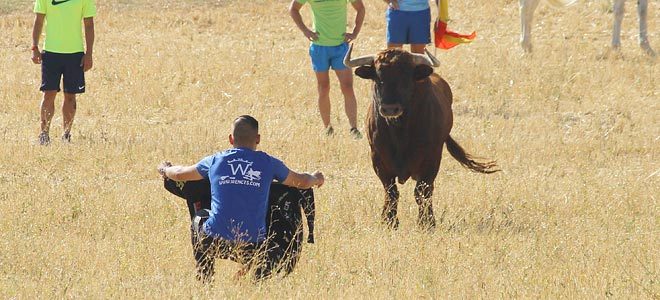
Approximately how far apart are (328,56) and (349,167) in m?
1.81

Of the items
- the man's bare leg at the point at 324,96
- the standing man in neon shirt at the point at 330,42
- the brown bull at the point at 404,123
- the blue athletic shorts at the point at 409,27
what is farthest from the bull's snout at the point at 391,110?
the blue athletic shorts at the point at 409,27

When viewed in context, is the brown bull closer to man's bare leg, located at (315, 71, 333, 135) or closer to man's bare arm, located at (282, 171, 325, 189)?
man's bare arm, located at (282, 171, 325, 189)

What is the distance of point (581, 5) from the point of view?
23234 millimetres

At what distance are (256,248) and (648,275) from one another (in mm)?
2305

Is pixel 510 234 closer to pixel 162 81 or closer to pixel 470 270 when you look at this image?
pixel 470 270

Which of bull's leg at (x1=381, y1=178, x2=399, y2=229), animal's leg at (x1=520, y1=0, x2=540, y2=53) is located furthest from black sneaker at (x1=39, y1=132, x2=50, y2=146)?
animal's leg at (x1=520, y1=0, x2=540, y2=53)

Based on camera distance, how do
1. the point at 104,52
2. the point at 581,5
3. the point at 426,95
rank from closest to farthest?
the point at 426,95, the point at 104,52, the point at 581,5

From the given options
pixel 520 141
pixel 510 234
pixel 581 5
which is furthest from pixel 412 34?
pixel 581 5

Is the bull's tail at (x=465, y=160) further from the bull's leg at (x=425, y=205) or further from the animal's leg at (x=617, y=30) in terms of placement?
the animal's leg at (x=617, y=30)

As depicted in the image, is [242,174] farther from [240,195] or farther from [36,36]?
[36,36]

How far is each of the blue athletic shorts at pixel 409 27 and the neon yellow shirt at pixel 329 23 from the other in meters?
0.57

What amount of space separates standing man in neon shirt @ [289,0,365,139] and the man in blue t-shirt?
20.1 feet

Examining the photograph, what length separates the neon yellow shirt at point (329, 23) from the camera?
1335cm

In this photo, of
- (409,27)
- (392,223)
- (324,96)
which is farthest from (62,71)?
(392,223)
